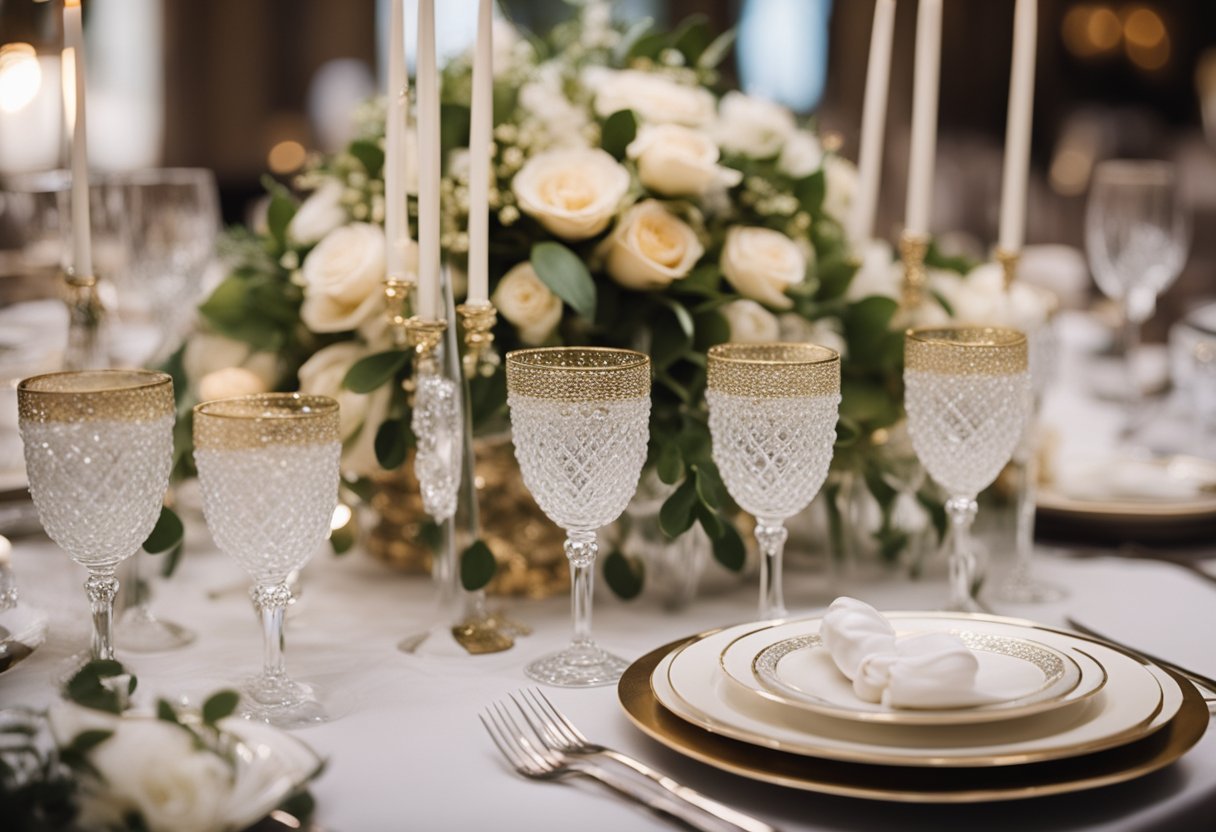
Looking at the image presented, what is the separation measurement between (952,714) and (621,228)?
68cm

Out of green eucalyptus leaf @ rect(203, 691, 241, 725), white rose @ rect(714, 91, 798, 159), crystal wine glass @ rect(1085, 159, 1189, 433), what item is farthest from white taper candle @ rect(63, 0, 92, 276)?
crystal wine glass @ rect(1085, 159, 1189, 433)

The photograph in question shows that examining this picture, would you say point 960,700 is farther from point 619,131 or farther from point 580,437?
point 619,131

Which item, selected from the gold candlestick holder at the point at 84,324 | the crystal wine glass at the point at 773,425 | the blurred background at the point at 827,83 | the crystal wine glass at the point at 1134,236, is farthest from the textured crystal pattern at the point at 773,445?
the blurred background at the point at 827,83

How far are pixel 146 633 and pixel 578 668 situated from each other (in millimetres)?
455

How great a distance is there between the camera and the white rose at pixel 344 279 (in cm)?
146

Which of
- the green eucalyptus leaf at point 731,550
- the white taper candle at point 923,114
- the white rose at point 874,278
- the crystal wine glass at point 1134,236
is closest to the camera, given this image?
the green eucalyptus leaf at point 731,550

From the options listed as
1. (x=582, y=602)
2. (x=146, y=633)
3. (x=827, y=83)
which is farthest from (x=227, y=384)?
(x=827, y=83)

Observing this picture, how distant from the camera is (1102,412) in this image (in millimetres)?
2482

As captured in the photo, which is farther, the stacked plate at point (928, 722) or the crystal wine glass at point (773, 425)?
Result: the crystal wine glass at point (773, 425)

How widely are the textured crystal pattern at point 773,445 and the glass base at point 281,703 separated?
0.42 metres

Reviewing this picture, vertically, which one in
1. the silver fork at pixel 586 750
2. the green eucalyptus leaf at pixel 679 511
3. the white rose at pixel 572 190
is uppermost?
the white rose at pixel 572 190

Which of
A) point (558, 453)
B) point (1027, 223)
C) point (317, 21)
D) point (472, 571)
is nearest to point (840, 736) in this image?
point (558, 453)

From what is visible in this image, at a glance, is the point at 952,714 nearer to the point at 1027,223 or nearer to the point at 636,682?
the point at 636,682

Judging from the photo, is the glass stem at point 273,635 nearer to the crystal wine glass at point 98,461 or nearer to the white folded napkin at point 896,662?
the crystal wine glass at point 98,461
